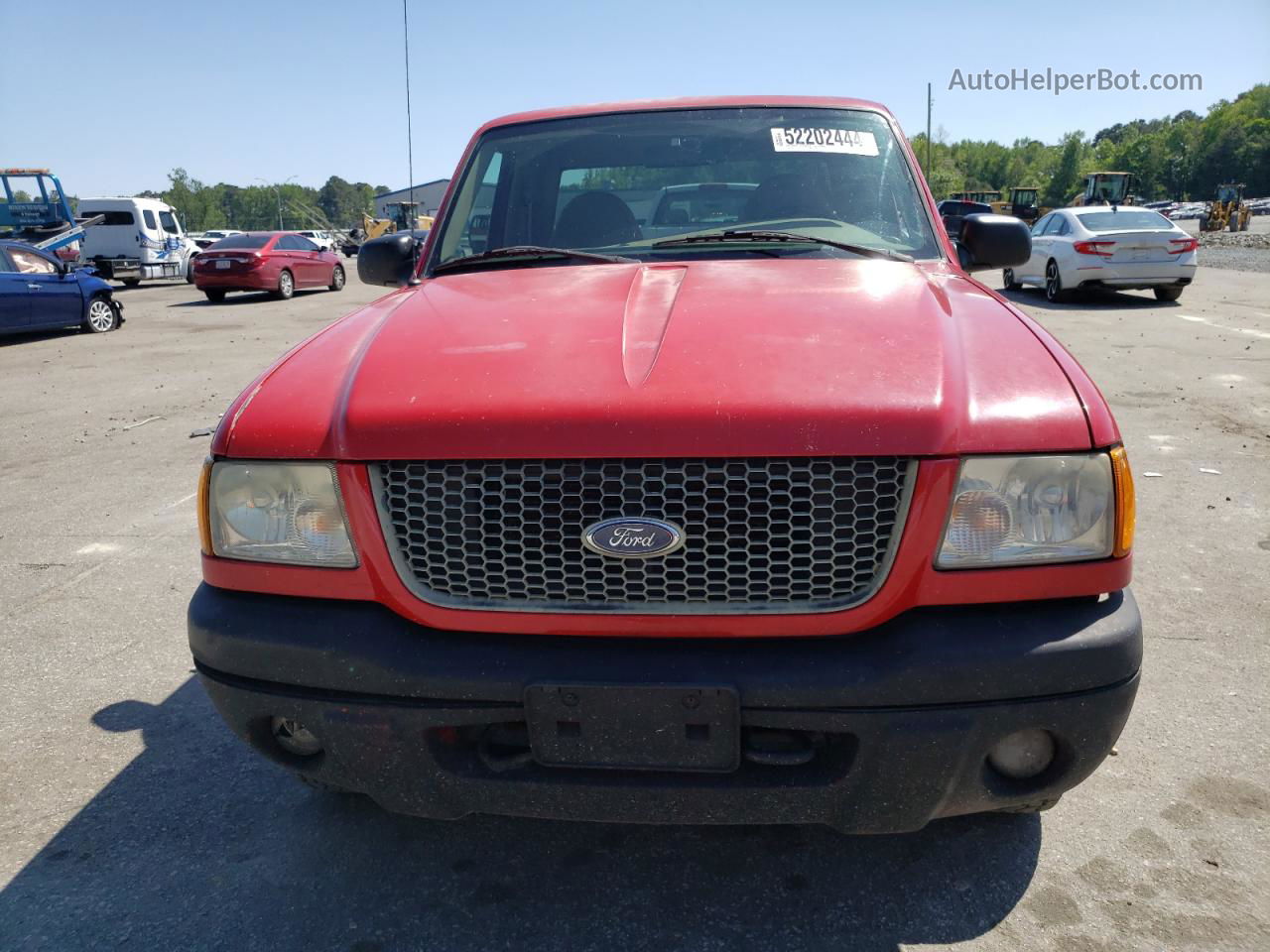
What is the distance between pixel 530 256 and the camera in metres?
3.17

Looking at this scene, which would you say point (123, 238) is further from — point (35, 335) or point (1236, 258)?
point (1236, 258)

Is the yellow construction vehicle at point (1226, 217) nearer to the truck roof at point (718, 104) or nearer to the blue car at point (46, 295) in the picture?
the blue car at point (46, 295)

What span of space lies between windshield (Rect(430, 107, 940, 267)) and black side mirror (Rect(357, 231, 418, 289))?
0.24 meters

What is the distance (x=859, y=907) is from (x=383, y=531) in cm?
140

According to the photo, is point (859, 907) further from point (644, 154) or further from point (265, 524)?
point (644, 154)

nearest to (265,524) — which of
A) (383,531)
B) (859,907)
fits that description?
(383,531)

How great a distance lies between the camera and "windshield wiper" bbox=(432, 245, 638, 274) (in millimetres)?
3098

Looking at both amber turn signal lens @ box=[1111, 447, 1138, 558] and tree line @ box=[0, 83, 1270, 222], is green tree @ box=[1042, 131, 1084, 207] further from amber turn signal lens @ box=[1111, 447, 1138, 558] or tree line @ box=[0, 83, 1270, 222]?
amber turn signal lens @ box=[1111, 447, 1138, 558]

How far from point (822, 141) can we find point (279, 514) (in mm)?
2279

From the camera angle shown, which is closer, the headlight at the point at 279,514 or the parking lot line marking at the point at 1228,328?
the headlight at the point at 279,514

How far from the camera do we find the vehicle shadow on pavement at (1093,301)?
15188 mm

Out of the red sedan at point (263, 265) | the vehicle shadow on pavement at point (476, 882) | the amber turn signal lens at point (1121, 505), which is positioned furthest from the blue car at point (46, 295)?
the amber turn signal lens at point (1121, 505)

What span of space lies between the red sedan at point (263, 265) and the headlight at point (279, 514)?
2036cm

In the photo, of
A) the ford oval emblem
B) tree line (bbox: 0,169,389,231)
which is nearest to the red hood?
the ford oval emblem
